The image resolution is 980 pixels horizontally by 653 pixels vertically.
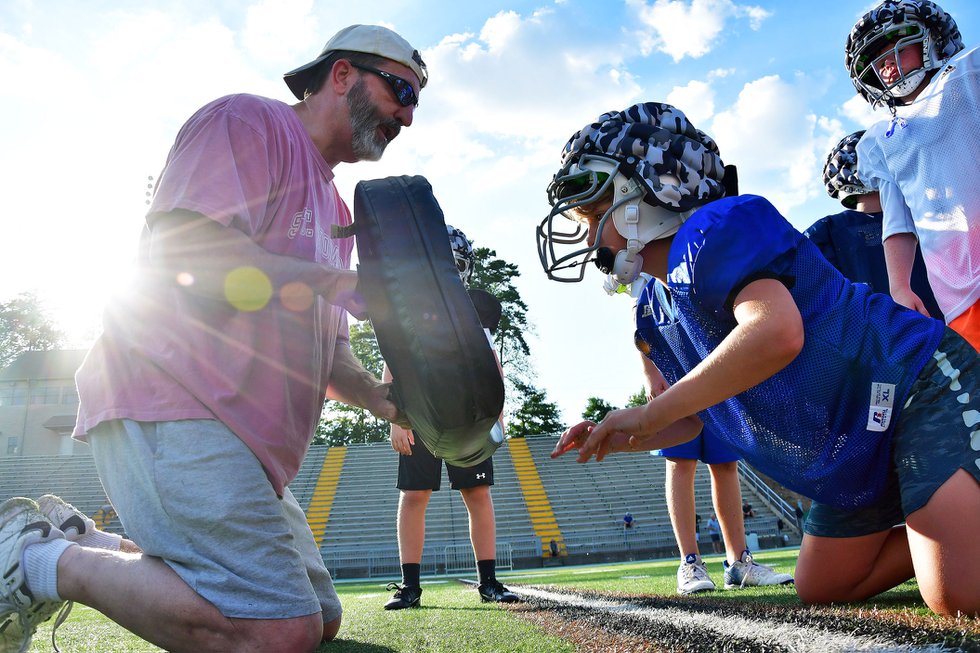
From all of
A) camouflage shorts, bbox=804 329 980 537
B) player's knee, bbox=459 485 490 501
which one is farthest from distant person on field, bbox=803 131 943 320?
player's knee, bbox=459 485 490 501

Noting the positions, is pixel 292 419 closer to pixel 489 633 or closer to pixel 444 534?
pixel 489 633

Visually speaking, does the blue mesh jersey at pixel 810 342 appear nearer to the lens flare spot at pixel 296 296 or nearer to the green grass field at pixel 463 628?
the green grass field at pixel 463 628

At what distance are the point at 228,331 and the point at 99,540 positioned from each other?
1156 millimetres

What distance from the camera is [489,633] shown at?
2.86 meters

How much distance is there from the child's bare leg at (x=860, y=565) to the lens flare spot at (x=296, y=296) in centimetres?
250

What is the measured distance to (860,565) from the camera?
3010 mm

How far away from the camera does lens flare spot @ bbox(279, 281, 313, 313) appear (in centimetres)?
226

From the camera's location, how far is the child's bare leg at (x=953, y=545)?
7.25 feet

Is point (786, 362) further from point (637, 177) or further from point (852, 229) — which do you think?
point (852, 229)

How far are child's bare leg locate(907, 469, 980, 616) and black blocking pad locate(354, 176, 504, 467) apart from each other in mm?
1526

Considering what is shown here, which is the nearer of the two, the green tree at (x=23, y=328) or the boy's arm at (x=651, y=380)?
the boy's arm at (x=651, y=380)

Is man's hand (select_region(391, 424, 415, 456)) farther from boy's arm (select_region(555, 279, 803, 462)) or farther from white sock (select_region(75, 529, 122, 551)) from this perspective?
boy's arm (select_region(555, 279, 803, 462))

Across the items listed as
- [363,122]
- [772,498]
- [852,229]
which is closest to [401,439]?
[363,122]

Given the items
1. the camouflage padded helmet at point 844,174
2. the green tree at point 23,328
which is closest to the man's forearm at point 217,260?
the camouflage padded helmet at point 844,174
